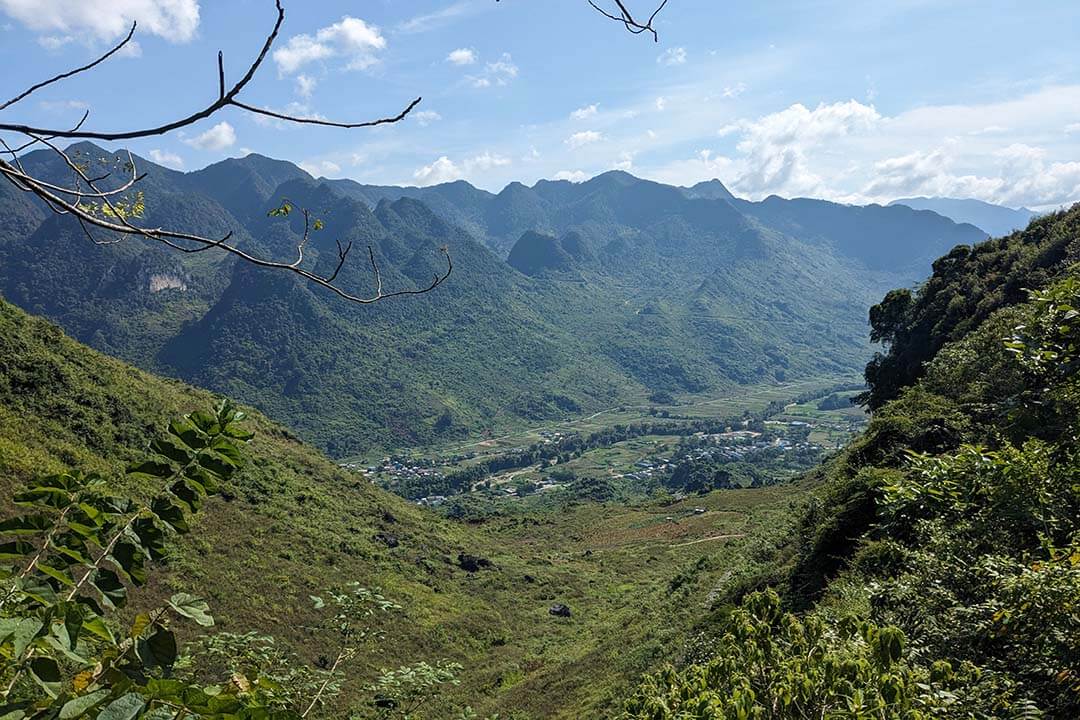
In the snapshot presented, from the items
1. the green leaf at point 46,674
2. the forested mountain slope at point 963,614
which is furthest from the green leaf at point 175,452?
the forested mountain slope at point 963,614

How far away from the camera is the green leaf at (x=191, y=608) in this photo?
157cm

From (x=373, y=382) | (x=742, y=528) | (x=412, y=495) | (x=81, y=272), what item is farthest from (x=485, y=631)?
(x=81, y=272)

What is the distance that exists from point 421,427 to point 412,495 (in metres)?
41.1

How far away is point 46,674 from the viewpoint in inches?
53.6

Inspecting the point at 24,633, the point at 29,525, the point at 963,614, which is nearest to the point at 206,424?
the point at 29,525

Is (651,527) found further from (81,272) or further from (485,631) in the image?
(81,272)

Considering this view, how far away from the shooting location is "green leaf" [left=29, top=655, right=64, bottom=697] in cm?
132

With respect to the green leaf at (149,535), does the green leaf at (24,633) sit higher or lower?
lower

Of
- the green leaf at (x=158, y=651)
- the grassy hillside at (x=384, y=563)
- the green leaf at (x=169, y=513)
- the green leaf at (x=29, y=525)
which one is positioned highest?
the green leaf at (x=29, y=525)

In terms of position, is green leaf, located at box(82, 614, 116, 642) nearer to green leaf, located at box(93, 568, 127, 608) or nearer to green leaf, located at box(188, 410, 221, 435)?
green leaf, located at box(93, 568, 127, 608)

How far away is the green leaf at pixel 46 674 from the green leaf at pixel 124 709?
22 cm

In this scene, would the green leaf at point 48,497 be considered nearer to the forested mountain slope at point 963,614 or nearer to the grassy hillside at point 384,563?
the forested mountain slope at point 963,614

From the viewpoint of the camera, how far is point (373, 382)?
131625 millimetres

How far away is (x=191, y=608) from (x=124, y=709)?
0.43m
